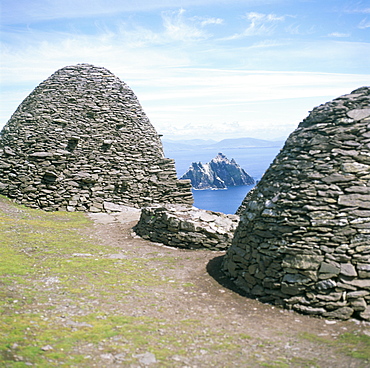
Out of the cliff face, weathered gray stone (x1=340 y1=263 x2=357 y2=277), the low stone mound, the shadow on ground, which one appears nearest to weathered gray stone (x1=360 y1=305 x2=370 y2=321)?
weathered gray stone (x1=340 y1=263 x2=357 y2=277)

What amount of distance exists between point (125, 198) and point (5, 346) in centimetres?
1660

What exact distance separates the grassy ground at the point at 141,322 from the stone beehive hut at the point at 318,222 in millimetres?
566

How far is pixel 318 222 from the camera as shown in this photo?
318 inches

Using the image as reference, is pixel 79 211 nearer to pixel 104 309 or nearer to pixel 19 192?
pixel 19 192

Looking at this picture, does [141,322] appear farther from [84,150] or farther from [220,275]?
[84,150]

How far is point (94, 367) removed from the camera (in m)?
5.57

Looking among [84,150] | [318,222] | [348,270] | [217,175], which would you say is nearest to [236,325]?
[348,270]

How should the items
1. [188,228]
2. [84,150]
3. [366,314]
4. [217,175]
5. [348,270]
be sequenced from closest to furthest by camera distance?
1. [366,314]
2. [348,270]
3. [188,228]
4. [84,150]
5. [217,175]

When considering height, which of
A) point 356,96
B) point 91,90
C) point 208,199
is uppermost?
point 91,90

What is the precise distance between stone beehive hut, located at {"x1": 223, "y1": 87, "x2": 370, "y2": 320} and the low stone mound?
3.22 metres

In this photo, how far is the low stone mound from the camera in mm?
12820

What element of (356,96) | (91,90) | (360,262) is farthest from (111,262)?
Result: (91,90)

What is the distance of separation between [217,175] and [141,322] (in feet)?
182

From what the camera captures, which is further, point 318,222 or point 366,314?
point 318,222
